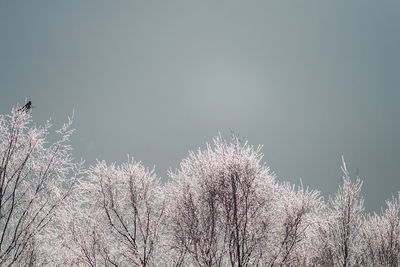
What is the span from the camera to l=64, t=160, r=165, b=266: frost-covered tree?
771 centimetres

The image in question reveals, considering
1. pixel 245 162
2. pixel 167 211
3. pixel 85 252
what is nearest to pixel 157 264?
pixel 167 211

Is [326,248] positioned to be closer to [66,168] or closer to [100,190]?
[100,190]

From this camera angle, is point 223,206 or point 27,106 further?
point 223,206

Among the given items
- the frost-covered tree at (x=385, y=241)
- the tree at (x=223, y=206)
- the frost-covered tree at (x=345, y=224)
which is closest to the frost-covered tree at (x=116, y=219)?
the tree at (x=223, y=206)

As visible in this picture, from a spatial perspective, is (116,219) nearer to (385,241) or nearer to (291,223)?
(291,223)

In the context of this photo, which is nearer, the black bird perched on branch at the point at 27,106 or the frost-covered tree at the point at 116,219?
the black bird perched on branch at the point at 27,106

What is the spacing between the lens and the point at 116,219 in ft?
27.1

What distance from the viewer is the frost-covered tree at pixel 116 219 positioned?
25.3ft

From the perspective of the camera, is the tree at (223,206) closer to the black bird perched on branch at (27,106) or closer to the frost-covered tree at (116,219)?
the frost-covered tree at (116,219)

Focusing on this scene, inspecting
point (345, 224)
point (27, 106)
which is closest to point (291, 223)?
point (345, 224)

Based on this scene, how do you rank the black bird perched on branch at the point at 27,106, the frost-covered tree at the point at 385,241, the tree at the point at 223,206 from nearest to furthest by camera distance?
the black bird perched on branch at the point at 27,106
the tree at the point at 223,206
the frost-covered tree at the point at 385,241

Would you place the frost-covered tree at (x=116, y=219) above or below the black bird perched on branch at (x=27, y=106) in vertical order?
below

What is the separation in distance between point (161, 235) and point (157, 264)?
834 millimetres

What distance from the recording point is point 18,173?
213 inches
